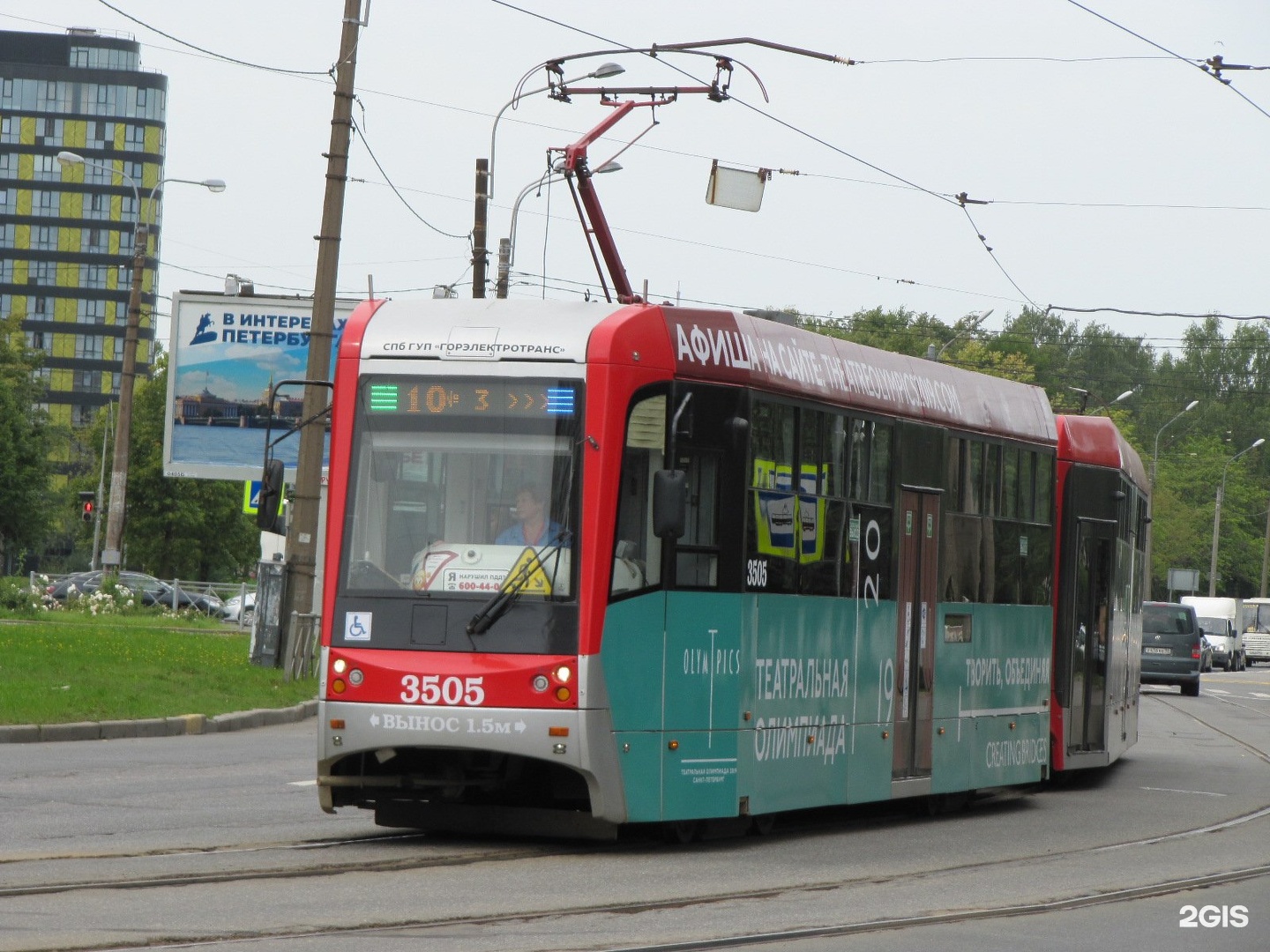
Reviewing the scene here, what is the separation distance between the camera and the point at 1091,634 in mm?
16969

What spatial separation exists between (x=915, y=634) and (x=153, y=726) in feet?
26.9

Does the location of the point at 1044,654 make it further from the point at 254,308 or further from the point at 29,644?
the point at 254,308

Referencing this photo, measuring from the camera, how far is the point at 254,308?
39.3 metres

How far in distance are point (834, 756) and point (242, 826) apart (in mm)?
3632

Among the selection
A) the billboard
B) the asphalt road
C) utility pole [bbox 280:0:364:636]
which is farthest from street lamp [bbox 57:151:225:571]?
the asphalt road

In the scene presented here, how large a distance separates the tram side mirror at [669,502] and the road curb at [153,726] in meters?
8.65

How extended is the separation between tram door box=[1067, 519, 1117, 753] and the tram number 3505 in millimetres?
7752

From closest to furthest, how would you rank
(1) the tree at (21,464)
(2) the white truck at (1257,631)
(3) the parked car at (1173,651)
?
(3) the parked car at (1173,651) < (1) the tree at (21,464) < (2) the white truck at (1257,631)

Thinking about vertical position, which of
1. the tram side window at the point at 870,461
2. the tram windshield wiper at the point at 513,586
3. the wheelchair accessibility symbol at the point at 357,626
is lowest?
the wheelchair accessibility symbol at the point at 357,626

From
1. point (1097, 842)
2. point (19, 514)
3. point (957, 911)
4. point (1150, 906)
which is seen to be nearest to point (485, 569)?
point (957, 911)

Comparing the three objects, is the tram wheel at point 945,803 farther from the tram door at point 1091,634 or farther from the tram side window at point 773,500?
the tram side window at point 773,500

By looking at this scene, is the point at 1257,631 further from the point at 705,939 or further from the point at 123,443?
the point at 705,939

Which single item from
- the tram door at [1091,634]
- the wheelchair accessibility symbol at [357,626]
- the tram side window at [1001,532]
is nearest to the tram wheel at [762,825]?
the tram side window at [1001,532]

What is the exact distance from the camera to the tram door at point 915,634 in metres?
13.1
